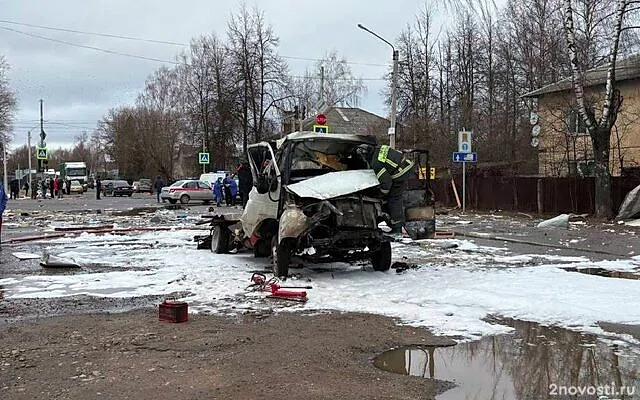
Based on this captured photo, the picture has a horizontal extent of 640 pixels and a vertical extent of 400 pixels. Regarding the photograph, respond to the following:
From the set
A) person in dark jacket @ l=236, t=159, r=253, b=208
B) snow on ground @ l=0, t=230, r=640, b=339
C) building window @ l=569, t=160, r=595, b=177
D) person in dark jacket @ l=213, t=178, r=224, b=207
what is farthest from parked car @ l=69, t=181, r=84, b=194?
person in dark jacket @ l=236, t=159, r=253, b=208

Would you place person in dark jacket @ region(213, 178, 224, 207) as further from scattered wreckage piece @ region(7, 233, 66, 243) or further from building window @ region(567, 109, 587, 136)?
scattered wreckage piece @ region(7, 233, 66, 243)

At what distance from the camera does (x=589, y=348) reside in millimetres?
6680

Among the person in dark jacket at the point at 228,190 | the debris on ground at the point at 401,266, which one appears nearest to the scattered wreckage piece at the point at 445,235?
the debris on ground at the point at 401,266

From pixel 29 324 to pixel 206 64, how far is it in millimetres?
53298

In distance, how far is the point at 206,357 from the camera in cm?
647

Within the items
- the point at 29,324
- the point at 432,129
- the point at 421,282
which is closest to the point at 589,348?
the point at 421,282

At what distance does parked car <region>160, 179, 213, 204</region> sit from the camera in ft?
144

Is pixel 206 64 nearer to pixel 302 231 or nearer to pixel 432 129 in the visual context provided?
pixel 432 129

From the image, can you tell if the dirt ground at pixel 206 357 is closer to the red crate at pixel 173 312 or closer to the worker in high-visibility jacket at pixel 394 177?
the red crate at pixel 173 312

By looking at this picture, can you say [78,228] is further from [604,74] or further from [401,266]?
[604,74]

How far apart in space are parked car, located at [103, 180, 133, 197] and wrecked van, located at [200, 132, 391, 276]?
171ft

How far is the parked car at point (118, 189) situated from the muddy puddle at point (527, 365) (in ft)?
191

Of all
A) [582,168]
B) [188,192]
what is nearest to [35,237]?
[582,168]

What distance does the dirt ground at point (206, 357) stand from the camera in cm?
546
